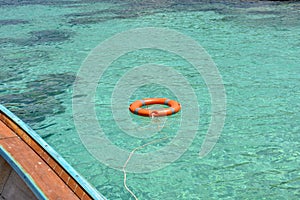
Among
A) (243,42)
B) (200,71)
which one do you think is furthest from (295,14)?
(200,71)

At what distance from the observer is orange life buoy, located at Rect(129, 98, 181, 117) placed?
5359mm

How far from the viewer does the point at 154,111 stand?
5352 millimetres

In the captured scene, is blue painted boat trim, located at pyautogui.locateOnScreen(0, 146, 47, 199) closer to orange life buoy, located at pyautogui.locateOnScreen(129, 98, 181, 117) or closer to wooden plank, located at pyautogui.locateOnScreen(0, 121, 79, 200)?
wooden plank, located at pyautogui.locateOnScreen(0, 121, 79, 200)

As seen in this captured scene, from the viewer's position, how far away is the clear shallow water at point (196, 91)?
159 inches

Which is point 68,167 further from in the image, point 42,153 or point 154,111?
point 154,111

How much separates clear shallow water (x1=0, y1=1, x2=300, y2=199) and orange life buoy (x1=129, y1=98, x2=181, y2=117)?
10 centimetres

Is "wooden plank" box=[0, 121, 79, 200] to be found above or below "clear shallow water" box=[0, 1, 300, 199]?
above

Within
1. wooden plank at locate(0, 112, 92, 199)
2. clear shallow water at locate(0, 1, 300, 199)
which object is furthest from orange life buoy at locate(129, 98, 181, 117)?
wooden plank at locate(0, 112, 92, 199)

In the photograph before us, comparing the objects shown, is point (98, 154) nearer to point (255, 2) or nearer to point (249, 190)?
point (249, 190)

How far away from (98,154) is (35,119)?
4.19 ft

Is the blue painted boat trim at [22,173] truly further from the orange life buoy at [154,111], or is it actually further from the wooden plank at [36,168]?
the orange life buoy at [154,111]

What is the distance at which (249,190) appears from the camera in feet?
12.6

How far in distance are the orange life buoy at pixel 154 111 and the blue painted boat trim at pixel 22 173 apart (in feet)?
8.92

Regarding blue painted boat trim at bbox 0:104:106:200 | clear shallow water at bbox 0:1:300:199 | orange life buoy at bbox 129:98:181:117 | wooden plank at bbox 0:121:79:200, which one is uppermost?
blue painted boat trim at bbox 0:104:106:200
